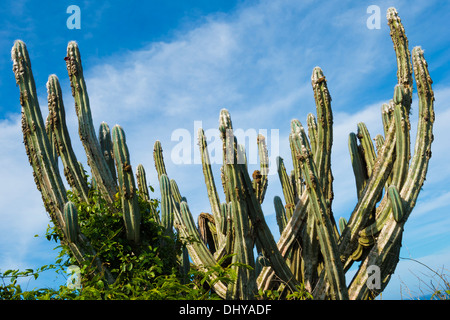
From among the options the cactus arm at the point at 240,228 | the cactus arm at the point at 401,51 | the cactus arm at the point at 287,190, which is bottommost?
the cactus arm at the point at 240,228

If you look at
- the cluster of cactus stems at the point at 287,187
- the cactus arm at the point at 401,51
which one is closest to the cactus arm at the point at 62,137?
the cluster of cactus stems at the point at 287,187

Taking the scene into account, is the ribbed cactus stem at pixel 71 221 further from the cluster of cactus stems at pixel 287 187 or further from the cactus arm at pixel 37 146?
the cactus arm at pixel 37 146

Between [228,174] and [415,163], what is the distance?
3.26 meters

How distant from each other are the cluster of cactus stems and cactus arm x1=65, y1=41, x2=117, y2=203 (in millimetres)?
14

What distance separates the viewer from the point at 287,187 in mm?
8633

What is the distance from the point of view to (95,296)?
3.26 metres

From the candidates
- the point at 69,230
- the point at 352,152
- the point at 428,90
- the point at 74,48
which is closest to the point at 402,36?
the point at 428,90

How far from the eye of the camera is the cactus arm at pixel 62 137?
6.18 metres

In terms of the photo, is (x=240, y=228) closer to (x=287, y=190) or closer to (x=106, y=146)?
(x=106, y=146)

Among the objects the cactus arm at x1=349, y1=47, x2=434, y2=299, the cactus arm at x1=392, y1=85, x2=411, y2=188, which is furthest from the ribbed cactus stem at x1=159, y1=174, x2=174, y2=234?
the cactus arm at x1=392, y1=85, x2=411, y2=188

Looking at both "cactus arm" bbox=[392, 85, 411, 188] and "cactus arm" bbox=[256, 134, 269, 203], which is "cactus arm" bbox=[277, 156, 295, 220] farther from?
"cactus arm" bbox=[392, 85, 411, 188]

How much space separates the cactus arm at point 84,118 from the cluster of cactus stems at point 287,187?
14 mm

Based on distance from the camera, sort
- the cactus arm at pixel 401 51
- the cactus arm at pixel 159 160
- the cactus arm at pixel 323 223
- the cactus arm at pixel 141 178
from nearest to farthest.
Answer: the cactus arm at pixel 323 223
the cactus arm at pixel 401 51
the cactus arm at pixel 141 178
the cactus arm at pixel 159 160
